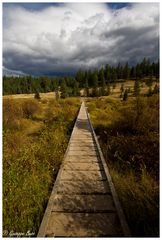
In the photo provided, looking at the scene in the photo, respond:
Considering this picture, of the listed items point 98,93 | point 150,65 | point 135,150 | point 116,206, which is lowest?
point 116,206

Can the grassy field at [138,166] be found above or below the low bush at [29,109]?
below

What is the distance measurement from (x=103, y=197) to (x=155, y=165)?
173 cm

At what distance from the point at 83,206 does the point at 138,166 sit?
2.32 m

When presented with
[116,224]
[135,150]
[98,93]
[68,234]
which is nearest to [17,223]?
[68,234]

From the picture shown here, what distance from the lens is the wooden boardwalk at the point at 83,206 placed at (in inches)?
128

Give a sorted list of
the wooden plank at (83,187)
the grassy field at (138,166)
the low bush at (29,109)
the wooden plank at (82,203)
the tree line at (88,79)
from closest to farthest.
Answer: the grassy field at (138,166) < the wooden plank at (82,203) < the wooden plank at (83,187) < the low bush at (29,109) < the tree line at (88,79)

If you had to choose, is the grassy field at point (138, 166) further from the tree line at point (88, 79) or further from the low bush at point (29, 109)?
the tree line at point (88, 79)

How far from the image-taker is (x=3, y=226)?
355cm

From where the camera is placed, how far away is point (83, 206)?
3.87m

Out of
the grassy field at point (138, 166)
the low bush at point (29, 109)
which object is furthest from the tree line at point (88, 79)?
the grassy field at point (138, 166)

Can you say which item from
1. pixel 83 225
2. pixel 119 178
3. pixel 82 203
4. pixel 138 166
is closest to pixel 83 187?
pixel 82 203

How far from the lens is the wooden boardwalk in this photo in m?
3.26

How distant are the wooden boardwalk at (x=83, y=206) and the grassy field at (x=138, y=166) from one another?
0.23m

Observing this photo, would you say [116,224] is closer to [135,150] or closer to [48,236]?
[48,236]
